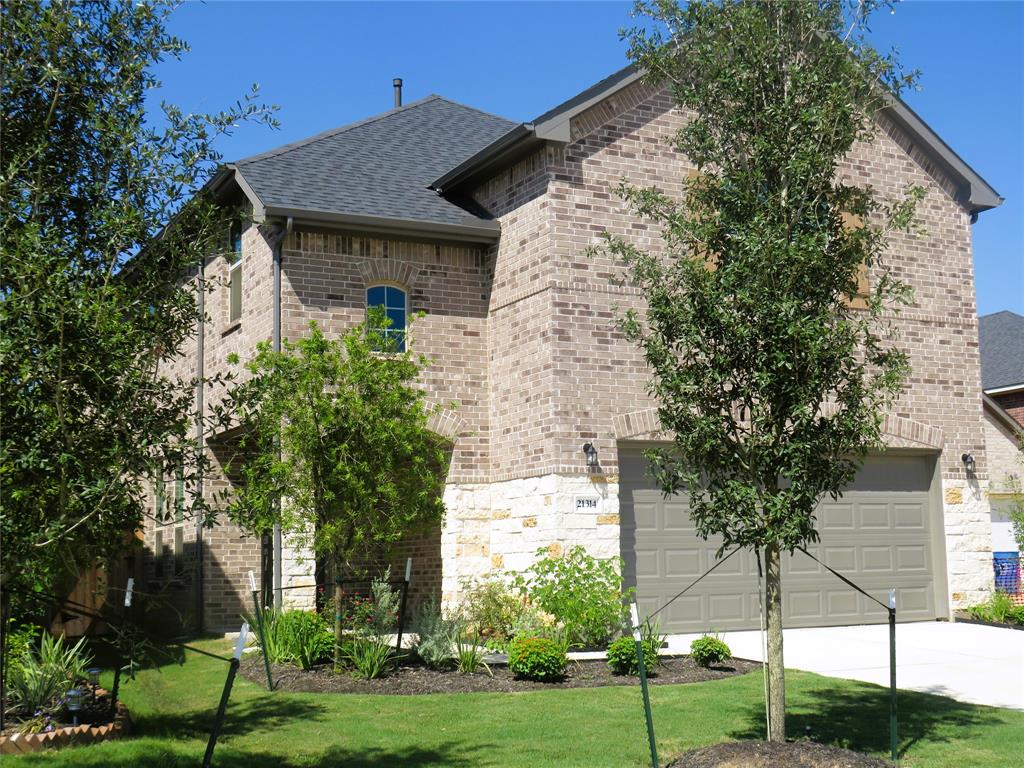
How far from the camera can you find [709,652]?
12.7 metres

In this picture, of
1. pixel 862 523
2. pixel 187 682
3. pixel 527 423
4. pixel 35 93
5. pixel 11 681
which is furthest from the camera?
pixel 862 523

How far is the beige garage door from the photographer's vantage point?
15945 millimetres

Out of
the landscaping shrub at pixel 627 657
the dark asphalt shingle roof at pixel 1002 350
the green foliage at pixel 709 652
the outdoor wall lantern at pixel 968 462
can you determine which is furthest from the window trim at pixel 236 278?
the dark asphalt shingle roof at pixel 1002 350

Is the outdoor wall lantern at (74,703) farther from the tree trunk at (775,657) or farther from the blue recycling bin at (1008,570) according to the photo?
the blue recycling bin at (1008,570)

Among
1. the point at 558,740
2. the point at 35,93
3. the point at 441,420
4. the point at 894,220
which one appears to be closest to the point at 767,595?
the point at 558,740

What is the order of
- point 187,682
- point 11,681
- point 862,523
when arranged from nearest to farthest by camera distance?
1. point 11,681
2. point 187,682
3. point 862,523

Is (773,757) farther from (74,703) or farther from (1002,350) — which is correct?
(1002,350)

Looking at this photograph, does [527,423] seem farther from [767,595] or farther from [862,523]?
[767,595]

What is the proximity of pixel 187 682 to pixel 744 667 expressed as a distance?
651 cm

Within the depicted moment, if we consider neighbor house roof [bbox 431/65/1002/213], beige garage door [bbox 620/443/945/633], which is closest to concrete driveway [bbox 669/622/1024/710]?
beige garage door [bbox 620/443/945/633]

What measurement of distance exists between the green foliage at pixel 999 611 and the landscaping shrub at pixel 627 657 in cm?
739

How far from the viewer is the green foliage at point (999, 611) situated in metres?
16.8

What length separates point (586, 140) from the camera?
634 inches

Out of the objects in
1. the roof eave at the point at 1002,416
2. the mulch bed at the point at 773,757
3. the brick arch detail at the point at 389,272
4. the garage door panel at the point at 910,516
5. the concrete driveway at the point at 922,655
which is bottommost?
the concrete driveway at the point at 922,655
